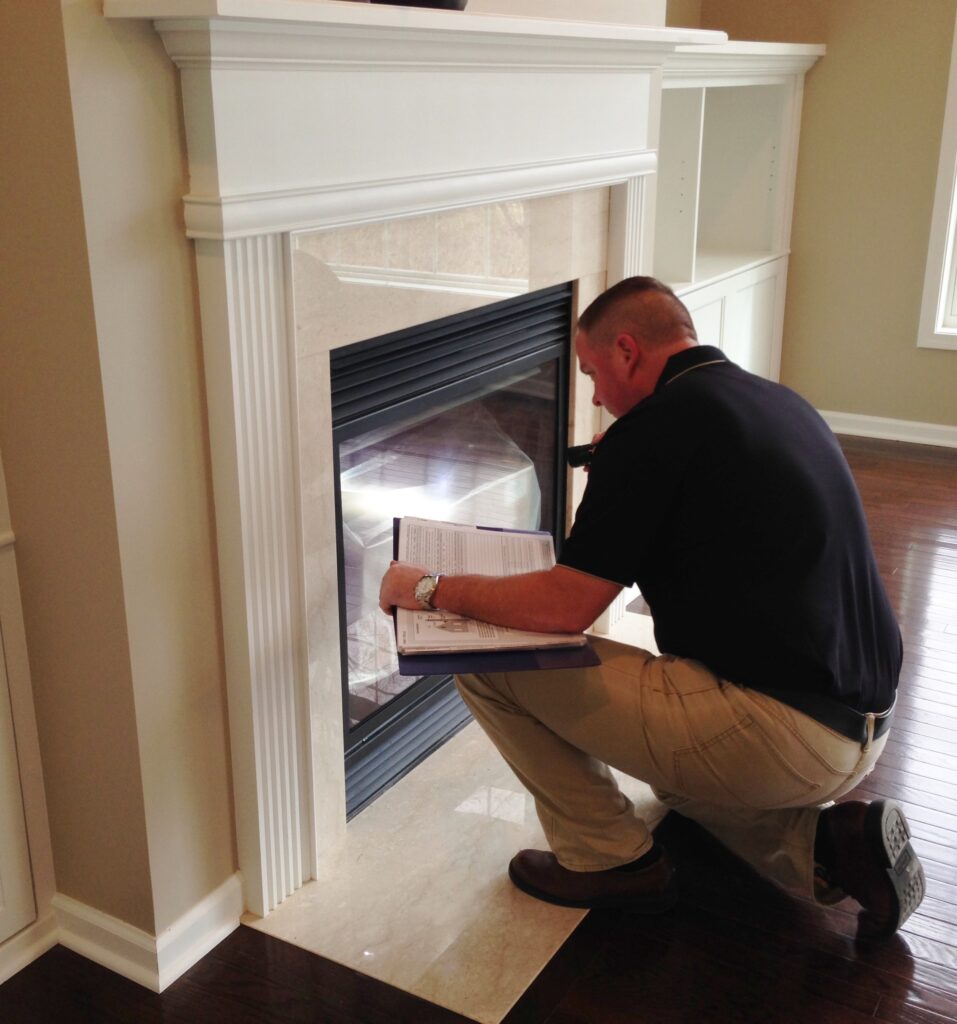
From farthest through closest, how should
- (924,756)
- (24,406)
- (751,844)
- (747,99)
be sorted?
(747,99) → (924,756) → (751,844) → (24,406)

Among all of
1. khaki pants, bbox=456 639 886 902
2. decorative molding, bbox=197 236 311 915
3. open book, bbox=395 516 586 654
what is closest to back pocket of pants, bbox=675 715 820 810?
khaki pants, bbox=456 639 886 902

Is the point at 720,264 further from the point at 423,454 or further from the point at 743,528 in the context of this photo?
the point at 743,528

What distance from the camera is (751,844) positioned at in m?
2.00

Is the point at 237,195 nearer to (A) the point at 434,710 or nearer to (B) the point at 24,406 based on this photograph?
(B) the point at 24,406

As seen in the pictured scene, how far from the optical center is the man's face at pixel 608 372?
1.83 m

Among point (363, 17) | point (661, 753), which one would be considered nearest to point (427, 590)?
point (661, 753)

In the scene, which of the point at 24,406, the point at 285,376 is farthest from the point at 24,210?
the point at 285,376

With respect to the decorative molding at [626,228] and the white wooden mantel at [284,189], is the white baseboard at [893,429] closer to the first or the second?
the decorative molding at [626,228]

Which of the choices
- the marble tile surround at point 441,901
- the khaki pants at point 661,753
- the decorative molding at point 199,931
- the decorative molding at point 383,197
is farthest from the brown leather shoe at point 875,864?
the decorative molding at point 383,197

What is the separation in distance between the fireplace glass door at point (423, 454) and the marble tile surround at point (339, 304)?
0.07 meters

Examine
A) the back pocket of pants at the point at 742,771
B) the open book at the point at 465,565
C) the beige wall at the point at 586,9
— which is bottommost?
the back pocket of pants at the point at 742,771

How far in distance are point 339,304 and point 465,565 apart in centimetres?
47

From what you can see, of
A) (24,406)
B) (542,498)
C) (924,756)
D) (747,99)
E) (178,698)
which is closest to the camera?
(24,406)

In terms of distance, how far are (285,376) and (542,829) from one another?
0.96 m
